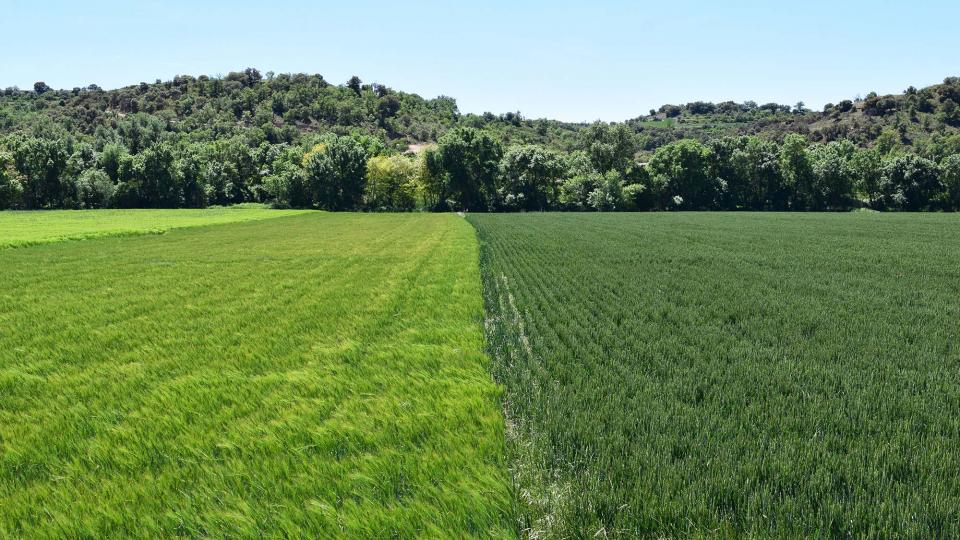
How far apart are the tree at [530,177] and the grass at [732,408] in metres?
72.9

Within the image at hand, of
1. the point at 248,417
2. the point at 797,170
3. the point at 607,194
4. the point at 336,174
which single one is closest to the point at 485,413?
the point at 248,417

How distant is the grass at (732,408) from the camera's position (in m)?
4.03

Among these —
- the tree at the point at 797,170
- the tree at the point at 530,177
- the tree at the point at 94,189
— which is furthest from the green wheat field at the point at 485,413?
the tree at the point at 94,189

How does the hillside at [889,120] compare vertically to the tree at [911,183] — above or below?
above

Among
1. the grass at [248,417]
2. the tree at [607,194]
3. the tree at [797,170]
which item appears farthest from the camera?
the tree at [607,194]

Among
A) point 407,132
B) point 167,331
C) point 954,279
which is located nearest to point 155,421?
point 167,331

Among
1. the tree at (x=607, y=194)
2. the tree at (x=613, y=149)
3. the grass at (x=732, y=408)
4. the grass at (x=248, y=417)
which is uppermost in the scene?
the tree at (x=613, y=149)

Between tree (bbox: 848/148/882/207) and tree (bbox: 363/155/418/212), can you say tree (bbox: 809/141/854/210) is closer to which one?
tree (bbox: 848/148/882/207)

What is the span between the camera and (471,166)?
8831 centimetres

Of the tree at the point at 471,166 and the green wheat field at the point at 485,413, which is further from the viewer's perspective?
the tree at the point at 471,166

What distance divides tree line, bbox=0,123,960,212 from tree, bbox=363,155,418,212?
0.18 meters

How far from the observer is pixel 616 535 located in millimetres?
3830

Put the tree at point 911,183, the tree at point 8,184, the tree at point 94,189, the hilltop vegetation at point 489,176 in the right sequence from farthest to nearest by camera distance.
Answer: the hilltop vegetation at point 489,176, the tree at point 94,189, the tree at point 911,183, the tree at point 8,184

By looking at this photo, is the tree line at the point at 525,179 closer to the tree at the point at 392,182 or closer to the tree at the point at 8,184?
the tree at the point at 392,182
